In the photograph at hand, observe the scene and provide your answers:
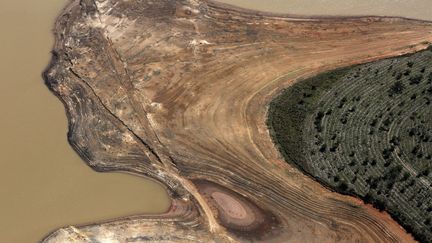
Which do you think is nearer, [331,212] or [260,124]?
[331,212]

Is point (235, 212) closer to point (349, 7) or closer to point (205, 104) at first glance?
point (205, 104)

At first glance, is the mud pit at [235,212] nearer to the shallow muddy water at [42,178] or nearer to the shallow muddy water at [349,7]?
the shallow muddy water at [42,178]

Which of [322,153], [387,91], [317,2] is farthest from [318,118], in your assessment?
[317,2]

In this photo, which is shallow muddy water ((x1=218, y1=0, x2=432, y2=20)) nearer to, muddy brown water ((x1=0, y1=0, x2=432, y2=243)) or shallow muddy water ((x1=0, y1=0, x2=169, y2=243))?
muddy brown water ((x1=0, y1=0, x2=432, y2=243))

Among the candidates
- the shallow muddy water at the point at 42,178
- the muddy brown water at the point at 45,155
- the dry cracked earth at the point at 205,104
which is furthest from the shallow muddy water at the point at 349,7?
the shallow muddy water at the point at 42,178

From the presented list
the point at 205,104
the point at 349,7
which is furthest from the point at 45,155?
the point at 349,7

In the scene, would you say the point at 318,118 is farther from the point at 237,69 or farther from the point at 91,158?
the point at 91,158

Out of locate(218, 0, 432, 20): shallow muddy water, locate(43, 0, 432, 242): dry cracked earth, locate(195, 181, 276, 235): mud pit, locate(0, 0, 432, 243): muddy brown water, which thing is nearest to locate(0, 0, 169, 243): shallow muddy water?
locate(0, 0, 432, 243): muddy brown water
